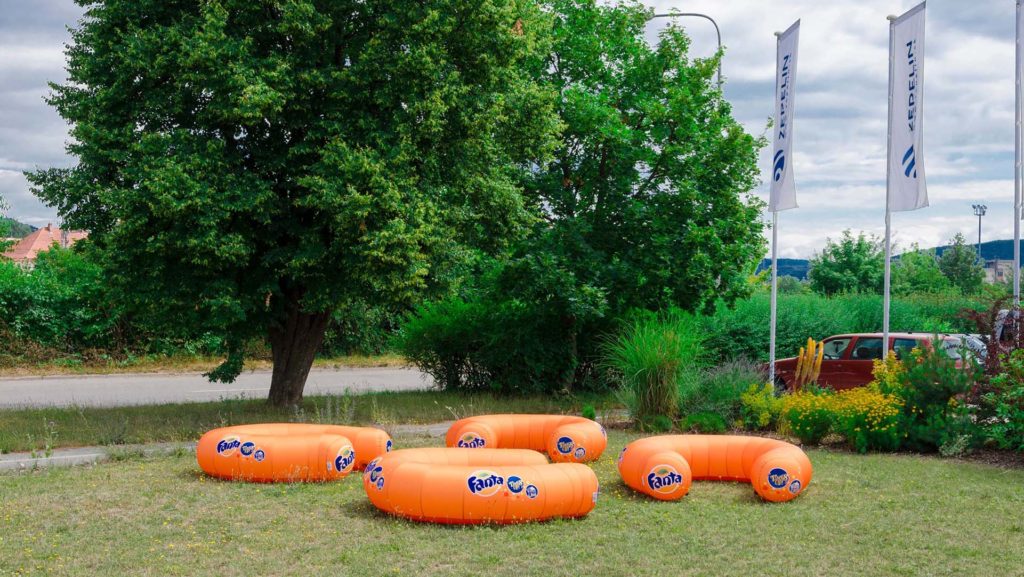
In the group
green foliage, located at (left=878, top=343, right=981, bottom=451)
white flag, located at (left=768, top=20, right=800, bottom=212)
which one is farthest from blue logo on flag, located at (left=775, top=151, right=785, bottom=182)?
green foliage, located at (left=878, top=343, right=981, bottom=451)

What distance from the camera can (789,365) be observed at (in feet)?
61.0

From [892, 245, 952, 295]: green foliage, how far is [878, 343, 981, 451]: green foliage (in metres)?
36.3

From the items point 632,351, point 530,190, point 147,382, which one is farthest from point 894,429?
point 147,382

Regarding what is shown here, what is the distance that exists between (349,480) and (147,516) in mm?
2339

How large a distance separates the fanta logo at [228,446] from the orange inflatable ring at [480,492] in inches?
82.1

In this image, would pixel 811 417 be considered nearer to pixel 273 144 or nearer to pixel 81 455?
pixel 273 144

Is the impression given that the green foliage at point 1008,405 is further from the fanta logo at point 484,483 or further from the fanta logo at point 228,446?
the fanta logo at point 228,446

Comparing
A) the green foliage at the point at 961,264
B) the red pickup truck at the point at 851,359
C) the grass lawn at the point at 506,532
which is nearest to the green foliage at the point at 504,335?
the red pickup truck at the point at 851,359

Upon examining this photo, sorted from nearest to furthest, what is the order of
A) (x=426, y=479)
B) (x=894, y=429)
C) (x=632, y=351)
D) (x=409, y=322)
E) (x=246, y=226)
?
1. (x=426, y=479)
2. (x=894, y=429)
3. (x=246, y=226)
4. (x=632, y=351)
5. (x=409, y=322)

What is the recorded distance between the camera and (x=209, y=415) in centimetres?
1443

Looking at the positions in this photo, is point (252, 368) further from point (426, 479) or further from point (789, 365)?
point (426, 479)

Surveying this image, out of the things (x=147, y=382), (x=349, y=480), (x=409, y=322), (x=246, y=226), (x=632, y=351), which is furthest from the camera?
(x=147, y=382)

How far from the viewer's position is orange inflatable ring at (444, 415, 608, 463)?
1081 cm

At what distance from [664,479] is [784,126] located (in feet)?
30.3
